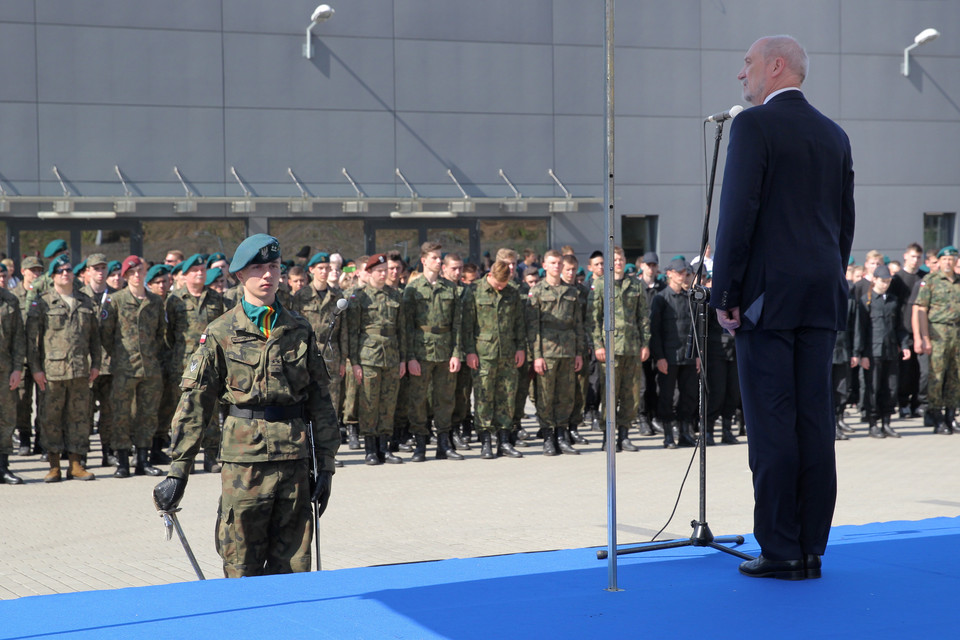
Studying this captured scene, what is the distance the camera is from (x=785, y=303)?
396 cm

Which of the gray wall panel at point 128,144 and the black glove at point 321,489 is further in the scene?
the gray wall panel at point 128,144

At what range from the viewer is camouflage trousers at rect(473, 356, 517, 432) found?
11867mm

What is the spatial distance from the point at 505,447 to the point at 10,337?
5074 mm

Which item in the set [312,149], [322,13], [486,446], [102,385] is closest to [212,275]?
[102,385]

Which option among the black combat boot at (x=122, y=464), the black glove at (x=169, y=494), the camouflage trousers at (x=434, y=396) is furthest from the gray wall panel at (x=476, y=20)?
the black glove at (x=169, y=494)

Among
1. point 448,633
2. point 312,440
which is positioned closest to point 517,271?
point 312,440

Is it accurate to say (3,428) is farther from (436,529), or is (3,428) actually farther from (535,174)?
(535,174)

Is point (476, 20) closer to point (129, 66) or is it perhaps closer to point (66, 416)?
point (129, 66)

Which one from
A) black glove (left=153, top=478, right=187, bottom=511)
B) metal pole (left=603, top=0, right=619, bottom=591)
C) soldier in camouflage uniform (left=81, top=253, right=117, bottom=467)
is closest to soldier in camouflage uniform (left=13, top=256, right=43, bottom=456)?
soldier in camouflage uniform (left=81, top=253, right=117, bottom=467)

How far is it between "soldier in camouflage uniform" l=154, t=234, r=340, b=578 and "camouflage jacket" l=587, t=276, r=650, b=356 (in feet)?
24.2

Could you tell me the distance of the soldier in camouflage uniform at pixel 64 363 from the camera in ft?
33.7

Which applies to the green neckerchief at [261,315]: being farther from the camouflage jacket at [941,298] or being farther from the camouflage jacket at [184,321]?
the camouflage jacket at [941,298]

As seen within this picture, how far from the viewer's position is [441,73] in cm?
2173

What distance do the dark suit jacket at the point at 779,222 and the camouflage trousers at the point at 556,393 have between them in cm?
810
